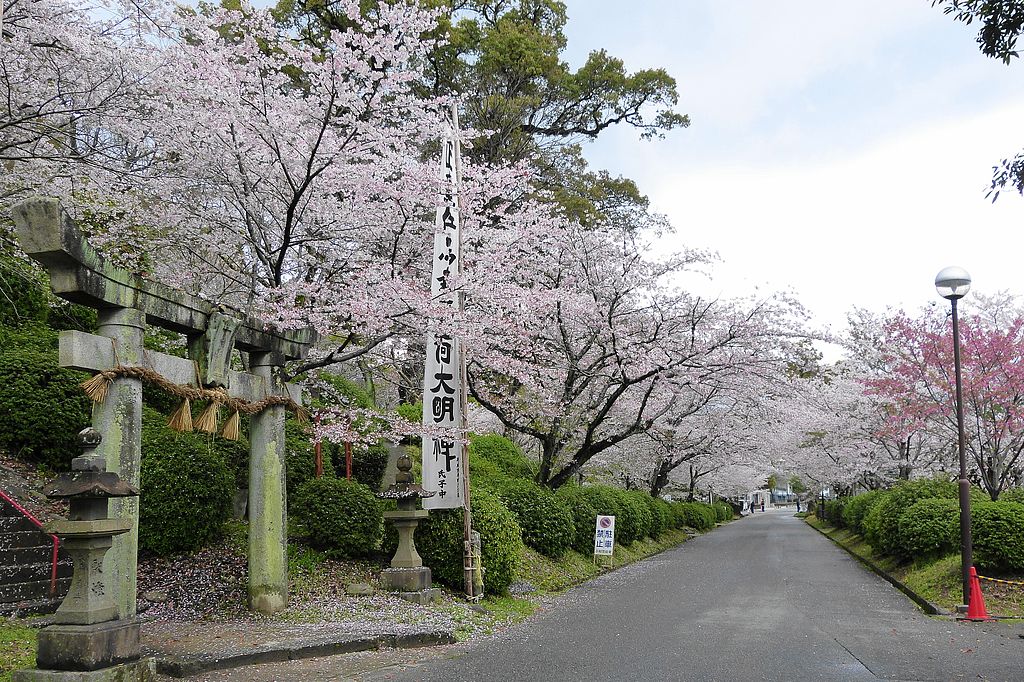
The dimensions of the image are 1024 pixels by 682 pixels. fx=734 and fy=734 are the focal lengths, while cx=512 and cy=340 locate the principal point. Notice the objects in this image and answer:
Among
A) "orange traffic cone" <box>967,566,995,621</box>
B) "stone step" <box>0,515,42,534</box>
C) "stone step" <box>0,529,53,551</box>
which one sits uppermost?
"stone step" <box>0,515,42,534</box>

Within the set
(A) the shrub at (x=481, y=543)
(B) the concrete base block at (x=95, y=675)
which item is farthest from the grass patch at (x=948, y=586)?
(B) the concrete base block at (x=95, y=675)

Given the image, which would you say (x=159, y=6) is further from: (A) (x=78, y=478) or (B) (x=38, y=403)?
Answer: (A) (x=78, y=478)

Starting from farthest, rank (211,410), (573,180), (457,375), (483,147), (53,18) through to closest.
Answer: (573,180), (483,147), (457,375), (53,18), (211,410)

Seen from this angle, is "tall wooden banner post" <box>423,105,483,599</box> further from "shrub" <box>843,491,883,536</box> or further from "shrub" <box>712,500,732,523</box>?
"shrub" <box>712,500,732,523</box>

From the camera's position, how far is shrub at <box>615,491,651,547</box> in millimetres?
21250

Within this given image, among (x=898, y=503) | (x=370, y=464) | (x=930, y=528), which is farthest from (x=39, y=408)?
(x=898, y=503)

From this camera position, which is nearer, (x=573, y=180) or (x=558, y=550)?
(x=558, y=550)

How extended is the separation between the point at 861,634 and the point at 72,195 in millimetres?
11638

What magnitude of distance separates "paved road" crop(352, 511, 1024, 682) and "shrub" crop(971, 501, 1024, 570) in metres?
1.53

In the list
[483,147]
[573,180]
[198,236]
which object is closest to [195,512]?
[198,236]

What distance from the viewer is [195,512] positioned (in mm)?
9305

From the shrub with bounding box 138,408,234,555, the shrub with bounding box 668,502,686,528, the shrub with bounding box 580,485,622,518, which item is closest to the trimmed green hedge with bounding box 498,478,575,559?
the shrub with bounding box 580,485,622,518

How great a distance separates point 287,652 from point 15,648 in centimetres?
226

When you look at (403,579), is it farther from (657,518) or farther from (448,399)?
(657,518)
